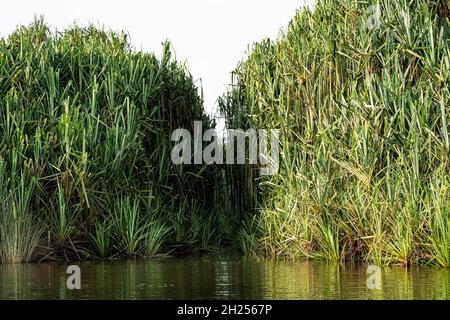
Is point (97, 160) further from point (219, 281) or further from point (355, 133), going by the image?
point (219, 281)

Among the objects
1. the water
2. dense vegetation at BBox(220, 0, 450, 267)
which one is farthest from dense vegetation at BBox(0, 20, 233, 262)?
dense vegetation at BBox(220, 0, 450, 267)

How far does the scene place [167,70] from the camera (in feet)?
59.6

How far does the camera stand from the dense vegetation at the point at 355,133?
41.4 feet

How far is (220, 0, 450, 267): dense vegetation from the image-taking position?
12.6 metres

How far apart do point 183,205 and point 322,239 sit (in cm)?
391

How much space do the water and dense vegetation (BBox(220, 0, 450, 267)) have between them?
2.01ft

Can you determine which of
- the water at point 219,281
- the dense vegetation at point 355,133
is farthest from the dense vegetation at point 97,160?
the dense vegetation at point 355,133

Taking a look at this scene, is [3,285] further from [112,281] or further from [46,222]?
[46,222]

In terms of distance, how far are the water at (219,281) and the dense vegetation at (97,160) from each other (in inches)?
34.7

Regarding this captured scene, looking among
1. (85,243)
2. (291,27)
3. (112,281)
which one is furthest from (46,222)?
(291,27)

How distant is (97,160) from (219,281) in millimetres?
4969

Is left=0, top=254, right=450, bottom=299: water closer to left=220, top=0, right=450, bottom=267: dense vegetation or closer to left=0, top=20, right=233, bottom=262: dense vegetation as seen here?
left=220, top=0, right=450, bottom=267: dense vegetation

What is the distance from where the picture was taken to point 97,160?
603 inches
